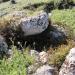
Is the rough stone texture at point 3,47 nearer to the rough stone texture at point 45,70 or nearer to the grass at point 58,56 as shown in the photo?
the grass at point 58,56

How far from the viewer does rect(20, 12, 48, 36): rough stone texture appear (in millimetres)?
16105

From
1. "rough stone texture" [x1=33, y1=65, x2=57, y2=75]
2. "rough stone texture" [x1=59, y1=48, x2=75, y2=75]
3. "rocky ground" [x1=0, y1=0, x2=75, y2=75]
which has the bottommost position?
"rocky ground" [x1=0, y1=0, x2=75, y2=75]

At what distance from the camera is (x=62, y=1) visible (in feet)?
73.1

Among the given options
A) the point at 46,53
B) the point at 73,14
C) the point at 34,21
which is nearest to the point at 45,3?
the point at 73,14

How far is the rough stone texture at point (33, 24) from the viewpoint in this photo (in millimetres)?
16105

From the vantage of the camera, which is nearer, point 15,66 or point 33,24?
point 15,66

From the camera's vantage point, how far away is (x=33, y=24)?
1616 centimetres

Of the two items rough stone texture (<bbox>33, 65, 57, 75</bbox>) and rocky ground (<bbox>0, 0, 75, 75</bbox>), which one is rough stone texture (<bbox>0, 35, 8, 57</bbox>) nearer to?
rocky ground (<bbox>0, 0, 75, 75</bbox>)

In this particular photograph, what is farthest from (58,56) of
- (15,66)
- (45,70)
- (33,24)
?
(33,24)

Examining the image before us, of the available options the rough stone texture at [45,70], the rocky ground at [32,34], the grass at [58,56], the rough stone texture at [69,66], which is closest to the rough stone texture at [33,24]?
the rocky ground at [32,34]

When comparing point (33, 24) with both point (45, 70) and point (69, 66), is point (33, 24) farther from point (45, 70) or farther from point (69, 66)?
point (69, 66)

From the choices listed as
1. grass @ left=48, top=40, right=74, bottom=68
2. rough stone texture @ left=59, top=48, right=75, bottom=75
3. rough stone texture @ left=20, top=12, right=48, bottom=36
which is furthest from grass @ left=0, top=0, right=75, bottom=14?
rough stone texture @ left=59, top=48, right=75, bottom=75

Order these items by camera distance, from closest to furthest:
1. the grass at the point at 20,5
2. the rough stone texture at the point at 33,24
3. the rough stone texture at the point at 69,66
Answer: the rough stone texture at the point at 69,66, the rough stone texture at the point at 33,24, the grass at the point at 20,5

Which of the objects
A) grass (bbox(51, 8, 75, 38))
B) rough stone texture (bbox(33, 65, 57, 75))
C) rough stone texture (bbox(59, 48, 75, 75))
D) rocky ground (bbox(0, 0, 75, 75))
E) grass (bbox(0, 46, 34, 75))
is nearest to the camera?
grass (bbox(0, 46, 34, 75))
